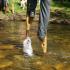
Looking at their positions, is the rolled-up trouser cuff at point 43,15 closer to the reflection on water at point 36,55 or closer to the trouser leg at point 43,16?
the trouser leg at point 43,16

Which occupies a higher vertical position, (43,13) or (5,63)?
(43,13)

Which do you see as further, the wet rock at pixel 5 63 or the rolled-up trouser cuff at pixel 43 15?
the rolled-up trouser cuff at pixel 43 15

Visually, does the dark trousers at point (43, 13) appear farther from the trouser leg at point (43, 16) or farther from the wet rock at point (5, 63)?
the wet rock at point (5, 63)

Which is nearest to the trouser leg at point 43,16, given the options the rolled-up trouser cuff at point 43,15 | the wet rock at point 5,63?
the rolled-up trouser cuff at point 43,15

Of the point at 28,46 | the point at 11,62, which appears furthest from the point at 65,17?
the point at 11,62

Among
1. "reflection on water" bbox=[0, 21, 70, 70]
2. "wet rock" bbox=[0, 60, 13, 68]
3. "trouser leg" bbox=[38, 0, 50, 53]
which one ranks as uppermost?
"trouser leg" bbox=[38, 0, 50, 53]

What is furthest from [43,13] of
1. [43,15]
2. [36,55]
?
[36,55]

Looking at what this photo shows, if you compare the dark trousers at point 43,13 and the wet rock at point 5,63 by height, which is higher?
the dark trousers at point 43,13

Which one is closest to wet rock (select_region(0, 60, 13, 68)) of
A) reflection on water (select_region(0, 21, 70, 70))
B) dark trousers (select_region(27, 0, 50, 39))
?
reflection on water (select_region(0, 21, 70, 70))

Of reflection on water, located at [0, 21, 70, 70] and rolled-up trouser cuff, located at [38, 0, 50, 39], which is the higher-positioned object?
rolled-up trouser cuff, located at [38, 0, 50, 39]

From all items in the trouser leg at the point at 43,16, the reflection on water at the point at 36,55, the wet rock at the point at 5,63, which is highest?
the trouser leg at the point at 43,16

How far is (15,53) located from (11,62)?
89 centimetres

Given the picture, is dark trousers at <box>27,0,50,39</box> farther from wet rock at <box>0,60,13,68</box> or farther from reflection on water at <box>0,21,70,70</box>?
wet rock at <box>0,60,13,68</box>

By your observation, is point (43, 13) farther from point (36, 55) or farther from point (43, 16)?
point (36, 55)
